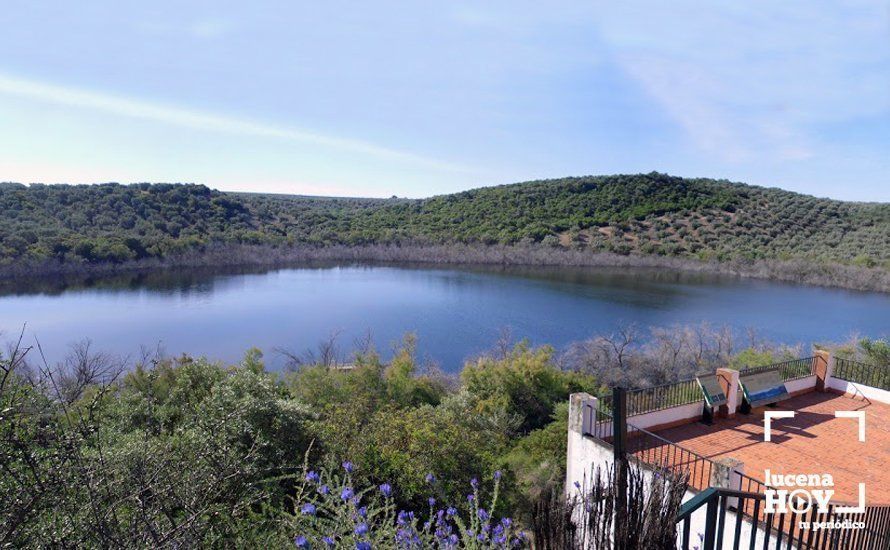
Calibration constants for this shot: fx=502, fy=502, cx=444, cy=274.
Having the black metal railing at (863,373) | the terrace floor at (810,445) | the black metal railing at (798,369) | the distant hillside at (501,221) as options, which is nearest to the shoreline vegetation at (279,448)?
the terrace floor at (810,445)

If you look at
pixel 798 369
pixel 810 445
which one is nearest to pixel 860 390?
pixel 798 369

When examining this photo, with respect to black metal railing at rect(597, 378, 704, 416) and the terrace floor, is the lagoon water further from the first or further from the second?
→ the terrace floor

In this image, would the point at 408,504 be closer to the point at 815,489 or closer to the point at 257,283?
the point at 815,489

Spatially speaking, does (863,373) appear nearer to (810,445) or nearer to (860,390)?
(860,390)

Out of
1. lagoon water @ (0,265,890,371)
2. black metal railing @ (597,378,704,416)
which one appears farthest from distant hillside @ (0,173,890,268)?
black metal railing @ (597,378,704,416)

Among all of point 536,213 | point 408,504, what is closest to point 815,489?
point 408,504
